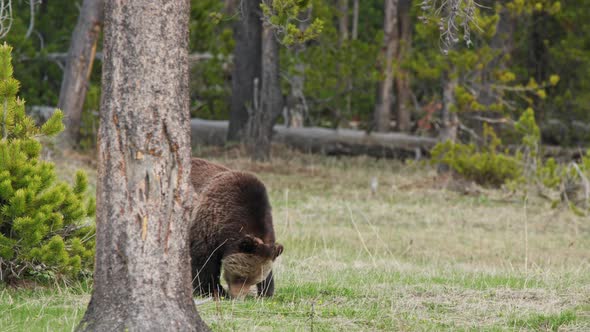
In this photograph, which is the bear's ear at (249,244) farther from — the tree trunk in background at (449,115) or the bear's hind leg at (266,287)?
the tree trunk in background at (449,115)

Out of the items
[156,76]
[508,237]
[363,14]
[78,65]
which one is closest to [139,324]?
[156,76]

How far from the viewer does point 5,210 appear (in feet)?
22.7

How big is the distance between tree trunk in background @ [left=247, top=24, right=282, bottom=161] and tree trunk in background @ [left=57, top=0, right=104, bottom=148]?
3879mm

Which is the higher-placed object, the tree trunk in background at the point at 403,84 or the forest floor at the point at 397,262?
the tree trunk in background at the point at 403,84

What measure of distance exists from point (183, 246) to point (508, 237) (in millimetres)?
9020

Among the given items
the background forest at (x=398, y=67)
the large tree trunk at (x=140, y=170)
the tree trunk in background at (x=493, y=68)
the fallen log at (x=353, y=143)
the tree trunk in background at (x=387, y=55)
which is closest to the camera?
the large tree trunk at (x=140, y=170)

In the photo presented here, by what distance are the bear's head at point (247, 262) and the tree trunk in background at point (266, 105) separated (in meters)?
12.8

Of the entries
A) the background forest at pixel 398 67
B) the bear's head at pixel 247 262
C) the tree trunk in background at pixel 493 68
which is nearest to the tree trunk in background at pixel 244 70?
the background forest at pixel 398 67

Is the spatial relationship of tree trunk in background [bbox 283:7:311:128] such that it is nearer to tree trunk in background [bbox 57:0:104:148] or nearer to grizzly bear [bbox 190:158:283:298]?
tree trunk in background [bbox 57:0:104:148]

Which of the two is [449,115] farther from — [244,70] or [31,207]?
[31,207]

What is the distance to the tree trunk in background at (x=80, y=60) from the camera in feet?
57.2

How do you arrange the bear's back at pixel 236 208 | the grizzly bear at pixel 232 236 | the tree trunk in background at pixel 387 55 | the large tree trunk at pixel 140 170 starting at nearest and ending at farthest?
the large tree trunk at pixel 140 170
the grizzly bear at pixel 232 236
the bear's back at pixel 236 208
the tree trunk in background at pixel 387 55

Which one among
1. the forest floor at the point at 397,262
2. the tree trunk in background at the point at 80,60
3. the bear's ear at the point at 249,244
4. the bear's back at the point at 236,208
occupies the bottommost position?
the forest floor at the point at 397,262

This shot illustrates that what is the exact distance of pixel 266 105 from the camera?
2019 centimetres
